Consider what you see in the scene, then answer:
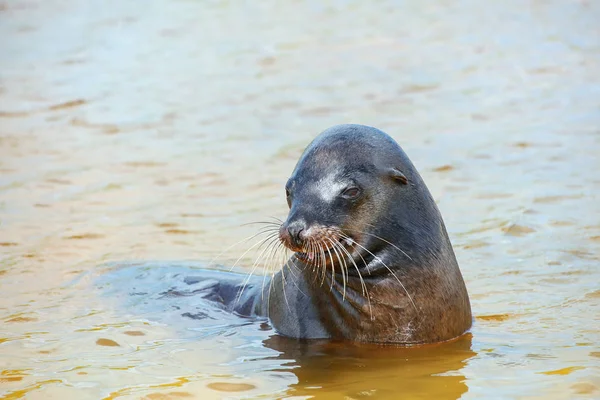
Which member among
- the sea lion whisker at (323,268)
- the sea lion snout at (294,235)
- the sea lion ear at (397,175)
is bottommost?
the sea lion whisker at (323,268)

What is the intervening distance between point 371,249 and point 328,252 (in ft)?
1.03

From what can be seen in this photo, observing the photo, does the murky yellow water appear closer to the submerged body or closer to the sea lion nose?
the submerged body

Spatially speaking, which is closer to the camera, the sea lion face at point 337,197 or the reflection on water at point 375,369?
the reflection on water at point 375,369

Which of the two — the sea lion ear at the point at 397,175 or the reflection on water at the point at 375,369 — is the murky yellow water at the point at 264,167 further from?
the sea lion ear at the point at 397,175

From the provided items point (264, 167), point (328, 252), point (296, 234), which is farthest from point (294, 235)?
point (264, 167)

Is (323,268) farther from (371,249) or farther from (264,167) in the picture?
(264,167)

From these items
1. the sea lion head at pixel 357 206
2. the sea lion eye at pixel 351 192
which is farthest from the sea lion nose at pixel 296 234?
the sea lion eye at pixel 351 192

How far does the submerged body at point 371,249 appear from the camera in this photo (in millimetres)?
6000

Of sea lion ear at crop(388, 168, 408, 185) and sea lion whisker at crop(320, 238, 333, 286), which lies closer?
sea lion whisker at crop(320, 238, 333, 286)

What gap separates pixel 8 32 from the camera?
63.8 ft

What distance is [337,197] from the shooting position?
19.7 ft

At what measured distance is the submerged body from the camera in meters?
6.00

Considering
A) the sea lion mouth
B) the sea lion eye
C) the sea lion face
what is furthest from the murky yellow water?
the sea lion eye

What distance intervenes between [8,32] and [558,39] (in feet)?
31.8
